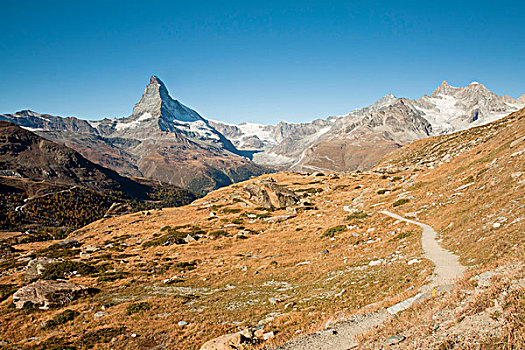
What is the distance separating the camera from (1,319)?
25.2 metres

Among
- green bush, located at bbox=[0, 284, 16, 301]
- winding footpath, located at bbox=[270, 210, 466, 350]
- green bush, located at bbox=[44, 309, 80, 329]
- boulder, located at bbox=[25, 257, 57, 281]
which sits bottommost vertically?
green bush, located at bbox=[44, 309, 80, 329]

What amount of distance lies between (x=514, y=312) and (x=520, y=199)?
57.6 feet

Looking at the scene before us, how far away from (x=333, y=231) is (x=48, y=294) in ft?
112

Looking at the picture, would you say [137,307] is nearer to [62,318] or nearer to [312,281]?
[62,318]

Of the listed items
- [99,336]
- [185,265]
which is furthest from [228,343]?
[185,265]

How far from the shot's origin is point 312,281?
78.2 feet

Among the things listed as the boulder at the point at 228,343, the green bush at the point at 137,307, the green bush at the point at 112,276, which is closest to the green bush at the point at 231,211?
the green bush at the point at 112,276

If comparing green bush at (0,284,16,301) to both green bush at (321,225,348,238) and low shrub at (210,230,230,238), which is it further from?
green bush at (321,225,348,238)

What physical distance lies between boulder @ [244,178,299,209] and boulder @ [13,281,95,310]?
45.2m

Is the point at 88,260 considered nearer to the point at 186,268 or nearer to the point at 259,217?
the point at 186,268

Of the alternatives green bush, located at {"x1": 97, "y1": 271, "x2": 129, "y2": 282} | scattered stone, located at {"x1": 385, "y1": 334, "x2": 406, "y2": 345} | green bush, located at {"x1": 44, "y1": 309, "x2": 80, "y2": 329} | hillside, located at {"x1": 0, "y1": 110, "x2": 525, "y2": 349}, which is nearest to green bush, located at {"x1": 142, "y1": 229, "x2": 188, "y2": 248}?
hillside, located at {"x1": 0, "y1": 110, "x2": 525, "y2": 349}

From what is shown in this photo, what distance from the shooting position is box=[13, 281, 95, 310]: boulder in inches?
1061

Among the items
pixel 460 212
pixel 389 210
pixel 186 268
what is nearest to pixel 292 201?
pixel 389 210

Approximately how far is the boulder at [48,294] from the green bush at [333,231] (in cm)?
2981
